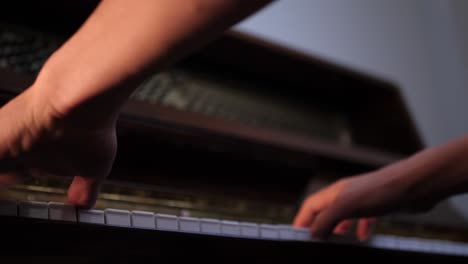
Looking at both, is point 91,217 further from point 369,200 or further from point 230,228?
point 369,200

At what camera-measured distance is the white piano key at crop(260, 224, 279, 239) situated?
0.66 metres

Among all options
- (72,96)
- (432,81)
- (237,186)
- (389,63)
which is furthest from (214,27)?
(432,81)

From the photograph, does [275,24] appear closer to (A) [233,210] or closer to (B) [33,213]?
(A) [233,210]

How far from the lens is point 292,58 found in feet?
4.30

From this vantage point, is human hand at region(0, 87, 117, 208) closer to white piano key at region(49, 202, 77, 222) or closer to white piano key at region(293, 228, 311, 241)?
white piano key at region(49, 202, 77, 222)

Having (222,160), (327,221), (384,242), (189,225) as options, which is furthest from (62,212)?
(222,160)

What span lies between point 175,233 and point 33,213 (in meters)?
0.16

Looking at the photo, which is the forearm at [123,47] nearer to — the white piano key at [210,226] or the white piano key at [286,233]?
the white piano key at [210,226]

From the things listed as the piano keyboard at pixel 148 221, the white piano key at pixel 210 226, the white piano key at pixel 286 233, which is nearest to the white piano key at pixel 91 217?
the piano keyboard at pixel 148 221

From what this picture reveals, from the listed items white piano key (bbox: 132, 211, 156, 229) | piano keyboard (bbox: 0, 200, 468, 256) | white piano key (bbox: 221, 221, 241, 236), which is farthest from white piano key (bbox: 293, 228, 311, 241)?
white piano key (bbox: 132, 211, 156, 229)

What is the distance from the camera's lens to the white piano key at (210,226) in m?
0.61

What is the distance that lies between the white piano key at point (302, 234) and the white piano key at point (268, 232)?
0.14ft

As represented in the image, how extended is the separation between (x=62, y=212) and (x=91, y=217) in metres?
0.03

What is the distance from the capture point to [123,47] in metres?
0.41
